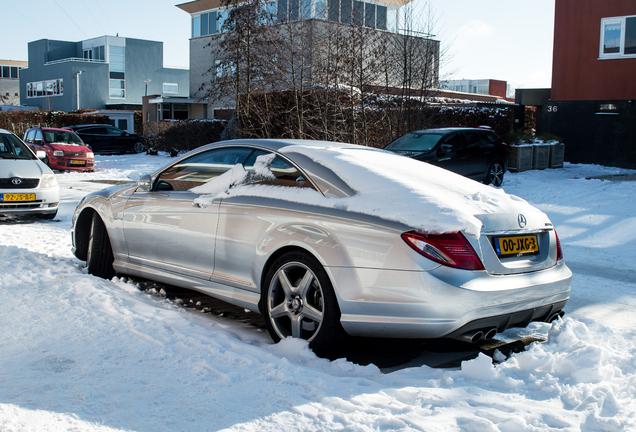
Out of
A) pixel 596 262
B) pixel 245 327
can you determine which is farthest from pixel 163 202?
pixel 596 262

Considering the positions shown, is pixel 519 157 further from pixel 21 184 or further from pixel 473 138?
pixel 21 184

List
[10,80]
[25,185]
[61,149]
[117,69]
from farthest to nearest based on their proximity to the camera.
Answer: [10,80] → [117,69] → [61,149] → [25,185]

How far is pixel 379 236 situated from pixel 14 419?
222 cm

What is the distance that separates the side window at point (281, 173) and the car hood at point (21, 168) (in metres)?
6.77

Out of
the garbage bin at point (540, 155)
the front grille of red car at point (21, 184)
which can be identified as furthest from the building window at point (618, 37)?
the front grille of red car at point (21, 184)

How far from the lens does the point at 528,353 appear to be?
382 centimetres

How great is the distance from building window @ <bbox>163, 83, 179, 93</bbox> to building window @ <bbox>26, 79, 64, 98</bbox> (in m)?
10.7

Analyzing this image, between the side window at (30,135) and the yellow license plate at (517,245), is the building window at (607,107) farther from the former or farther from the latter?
the side window at (30,135)

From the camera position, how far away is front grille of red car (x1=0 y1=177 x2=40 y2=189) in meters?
9.77

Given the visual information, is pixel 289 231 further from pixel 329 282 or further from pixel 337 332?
pixel 337 332

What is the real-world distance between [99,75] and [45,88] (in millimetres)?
8267

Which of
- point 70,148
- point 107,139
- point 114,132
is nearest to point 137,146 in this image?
point 114,132

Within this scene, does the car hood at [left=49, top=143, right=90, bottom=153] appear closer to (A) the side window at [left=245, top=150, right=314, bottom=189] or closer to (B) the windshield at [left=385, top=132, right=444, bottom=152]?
(B) the windshield at [left=385, top=132, right=444, bottom=152]

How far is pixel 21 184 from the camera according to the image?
994cm
